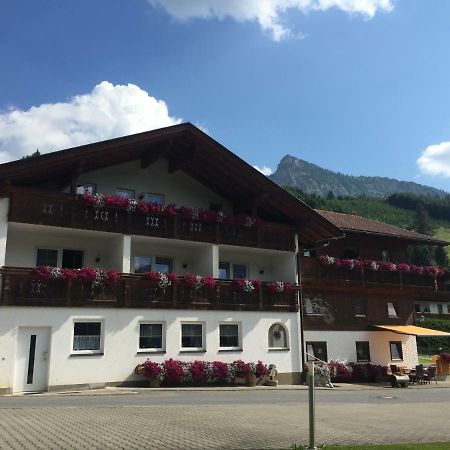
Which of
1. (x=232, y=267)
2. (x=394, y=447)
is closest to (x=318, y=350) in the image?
(x=232, y=267)

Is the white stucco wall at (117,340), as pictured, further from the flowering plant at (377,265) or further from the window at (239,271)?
the flowering plant at (377,265)

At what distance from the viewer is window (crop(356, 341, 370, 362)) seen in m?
30.3

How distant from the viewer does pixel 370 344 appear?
30828 millimetres

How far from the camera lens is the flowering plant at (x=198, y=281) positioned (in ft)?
76.2

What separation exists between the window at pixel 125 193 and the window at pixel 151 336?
19.0 feet

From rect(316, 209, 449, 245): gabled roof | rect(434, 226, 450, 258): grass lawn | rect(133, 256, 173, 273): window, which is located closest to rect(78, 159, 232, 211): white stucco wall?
rect(133, 256, 173, 273): window

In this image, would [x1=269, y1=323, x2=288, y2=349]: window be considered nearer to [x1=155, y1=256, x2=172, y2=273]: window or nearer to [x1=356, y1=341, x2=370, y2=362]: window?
[x1=155, y1=256, x2=172, y2=273]: window

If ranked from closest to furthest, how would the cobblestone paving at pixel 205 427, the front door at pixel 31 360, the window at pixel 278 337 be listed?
the cobblestone paving at pixel 205 427 < the front door at pixel 31 360 < the window at pixel 278 337

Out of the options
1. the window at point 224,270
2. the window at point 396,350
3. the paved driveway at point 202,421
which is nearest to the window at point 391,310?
the window at point 396,350

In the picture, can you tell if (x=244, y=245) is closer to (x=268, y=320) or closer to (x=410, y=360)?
(x=268, y=320)

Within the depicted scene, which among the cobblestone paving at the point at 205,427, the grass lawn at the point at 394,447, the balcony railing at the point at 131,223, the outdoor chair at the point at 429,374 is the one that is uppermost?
the balcony railing at the point at 131,223

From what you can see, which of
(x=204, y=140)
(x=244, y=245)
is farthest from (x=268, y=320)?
(x=204, y=140)

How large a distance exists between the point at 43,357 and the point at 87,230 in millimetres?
5067

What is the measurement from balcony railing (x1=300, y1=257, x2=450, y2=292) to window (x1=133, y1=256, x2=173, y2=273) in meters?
7.01
